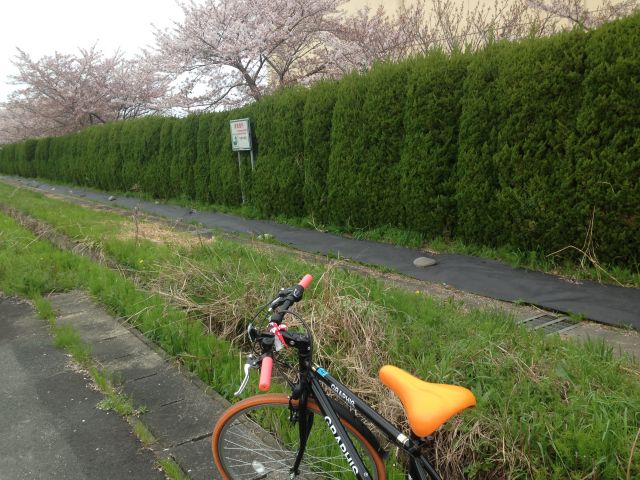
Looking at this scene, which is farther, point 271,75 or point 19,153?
point 19,153

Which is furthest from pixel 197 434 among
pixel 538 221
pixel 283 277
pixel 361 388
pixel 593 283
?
pixel 538 221

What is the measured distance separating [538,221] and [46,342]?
543 centimetres

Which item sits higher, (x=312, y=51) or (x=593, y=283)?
(x=312, y=51)

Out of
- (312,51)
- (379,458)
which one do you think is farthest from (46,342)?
(312,51)

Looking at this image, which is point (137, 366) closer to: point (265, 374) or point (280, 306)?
point (280, 306)

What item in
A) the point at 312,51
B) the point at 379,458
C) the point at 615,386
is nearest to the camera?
the point at 379,458

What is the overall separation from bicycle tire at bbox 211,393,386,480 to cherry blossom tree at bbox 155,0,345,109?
13.8 metres

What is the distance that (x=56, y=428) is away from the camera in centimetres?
308

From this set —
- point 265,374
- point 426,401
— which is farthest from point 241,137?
point 426,401

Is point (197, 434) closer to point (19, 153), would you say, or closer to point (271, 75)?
point (271, 75)

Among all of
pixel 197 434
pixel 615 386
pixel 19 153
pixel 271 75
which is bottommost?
pixel 197 434

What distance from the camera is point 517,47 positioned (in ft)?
21.7

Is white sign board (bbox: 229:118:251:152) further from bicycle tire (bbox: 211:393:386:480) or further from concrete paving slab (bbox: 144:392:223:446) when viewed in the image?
bicycle tire (bbox: 211:393:386:480)

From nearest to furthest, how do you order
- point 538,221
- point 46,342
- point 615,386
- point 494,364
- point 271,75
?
point 615,386 → point 494,364 → point 46,342 → point 538,221 → point 271,75
